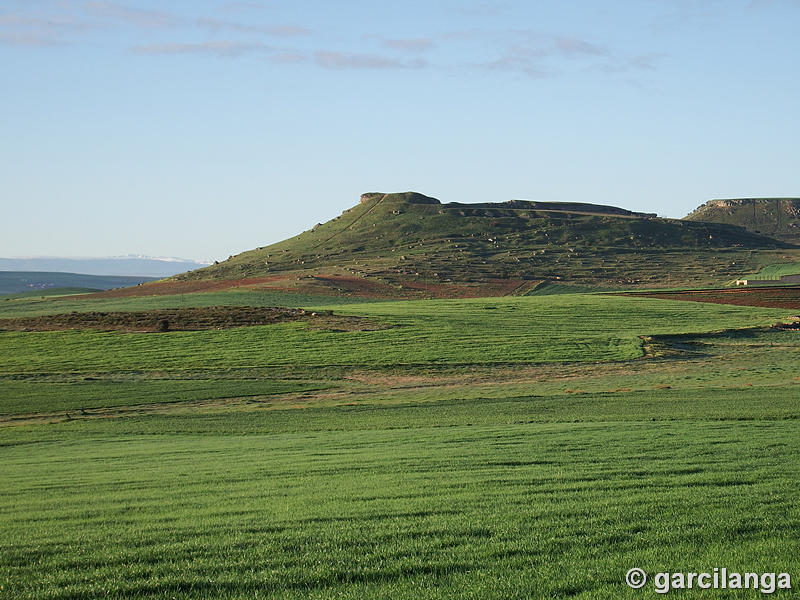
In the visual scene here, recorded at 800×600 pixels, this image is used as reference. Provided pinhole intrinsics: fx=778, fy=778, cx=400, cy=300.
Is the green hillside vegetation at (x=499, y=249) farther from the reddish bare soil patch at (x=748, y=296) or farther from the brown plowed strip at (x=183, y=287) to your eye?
the reddish bare soil patch at (x=748, y=296)

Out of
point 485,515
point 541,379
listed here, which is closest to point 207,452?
point 485,515

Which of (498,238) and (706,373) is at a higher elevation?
(498,238)

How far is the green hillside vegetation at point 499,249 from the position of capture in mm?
130375

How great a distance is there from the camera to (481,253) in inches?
5906

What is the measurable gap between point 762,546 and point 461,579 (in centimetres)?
427

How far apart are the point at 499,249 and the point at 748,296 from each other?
71299 millimetres

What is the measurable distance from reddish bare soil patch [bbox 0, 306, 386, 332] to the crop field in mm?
16139

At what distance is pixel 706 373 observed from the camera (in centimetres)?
4550

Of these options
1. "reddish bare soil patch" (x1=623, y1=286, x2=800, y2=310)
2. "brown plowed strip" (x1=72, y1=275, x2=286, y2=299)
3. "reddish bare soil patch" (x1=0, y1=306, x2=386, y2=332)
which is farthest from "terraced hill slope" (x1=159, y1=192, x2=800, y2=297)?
"reddish bare soil patch" (x1=0, y1=306, x2=386, y2=332)

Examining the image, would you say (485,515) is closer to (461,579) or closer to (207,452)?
(461,579)

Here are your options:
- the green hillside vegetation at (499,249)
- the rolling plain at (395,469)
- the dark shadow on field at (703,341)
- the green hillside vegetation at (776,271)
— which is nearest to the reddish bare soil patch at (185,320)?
the rolling plain at (395,469)

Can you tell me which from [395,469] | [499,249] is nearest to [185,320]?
[395,469]

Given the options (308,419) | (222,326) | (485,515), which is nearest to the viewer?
(485,515)

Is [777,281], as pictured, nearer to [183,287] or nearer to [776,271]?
[776,271]
